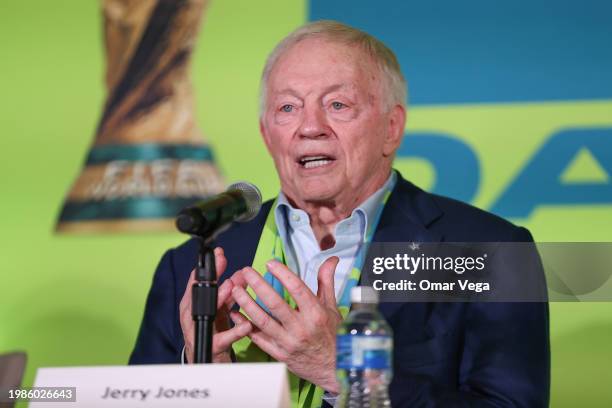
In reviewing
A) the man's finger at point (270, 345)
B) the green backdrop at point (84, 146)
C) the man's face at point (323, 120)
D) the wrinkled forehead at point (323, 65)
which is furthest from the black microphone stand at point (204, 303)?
the green backdrop at point (84, 146)

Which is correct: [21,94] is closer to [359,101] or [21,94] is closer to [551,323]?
[359,101]

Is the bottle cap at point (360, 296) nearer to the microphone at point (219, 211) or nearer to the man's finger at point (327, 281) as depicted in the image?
the man's finger at point (327, 281)

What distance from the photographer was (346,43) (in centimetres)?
263

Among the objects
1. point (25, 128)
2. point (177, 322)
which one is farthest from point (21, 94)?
point (177, 322)

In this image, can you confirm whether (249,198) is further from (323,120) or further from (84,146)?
(84,146)

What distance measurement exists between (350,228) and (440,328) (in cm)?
39

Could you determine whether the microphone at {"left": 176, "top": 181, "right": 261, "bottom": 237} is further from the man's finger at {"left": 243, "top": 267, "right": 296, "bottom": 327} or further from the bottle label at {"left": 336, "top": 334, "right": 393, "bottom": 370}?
the bottle label at {"left": 336, "top": 334, "right": 393, "bottom": 370}

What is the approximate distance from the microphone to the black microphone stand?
4 cm

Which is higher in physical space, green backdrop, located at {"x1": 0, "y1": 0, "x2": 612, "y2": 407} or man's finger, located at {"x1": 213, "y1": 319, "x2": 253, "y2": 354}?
green backdrop, located at {"x1": 0, "y1": 0, "x2": 612, "y2": 407}

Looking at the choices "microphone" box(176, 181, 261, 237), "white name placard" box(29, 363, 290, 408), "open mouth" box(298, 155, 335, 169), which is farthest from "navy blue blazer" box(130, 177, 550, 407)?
"white name placard" box(29, 363, 290, 408)

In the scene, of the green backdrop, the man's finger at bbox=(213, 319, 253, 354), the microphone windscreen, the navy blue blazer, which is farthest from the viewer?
the green backdrop

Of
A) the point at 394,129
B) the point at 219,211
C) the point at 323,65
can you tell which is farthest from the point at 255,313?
the point at 394,129

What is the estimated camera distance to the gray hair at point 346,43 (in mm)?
→ 2637

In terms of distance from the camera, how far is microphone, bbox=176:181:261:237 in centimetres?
164
